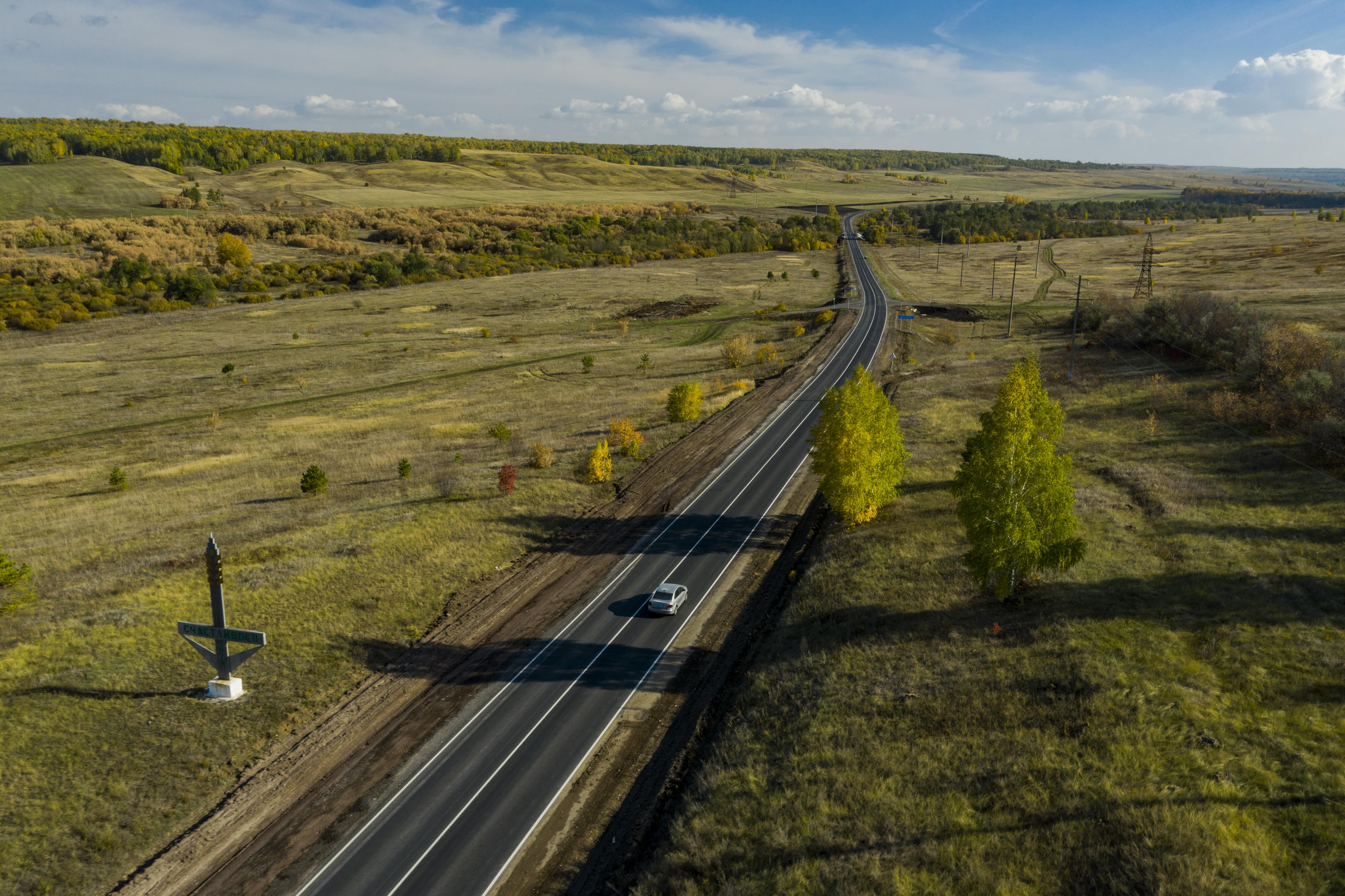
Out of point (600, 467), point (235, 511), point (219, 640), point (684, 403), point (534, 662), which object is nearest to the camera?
point (219, 640)

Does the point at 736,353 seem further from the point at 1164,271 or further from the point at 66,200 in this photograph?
the point at 66,200

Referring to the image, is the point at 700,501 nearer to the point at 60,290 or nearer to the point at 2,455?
the point at 2,455

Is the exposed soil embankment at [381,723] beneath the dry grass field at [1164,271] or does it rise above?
beneath

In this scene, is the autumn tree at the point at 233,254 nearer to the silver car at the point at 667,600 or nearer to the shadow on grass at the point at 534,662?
the shadow on grass at the point at 534,662

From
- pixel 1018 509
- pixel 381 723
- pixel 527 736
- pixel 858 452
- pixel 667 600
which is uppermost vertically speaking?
pixel 1018 509

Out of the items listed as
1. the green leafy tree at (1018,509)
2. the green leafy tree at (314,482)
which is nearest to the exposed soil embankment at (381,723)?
the green leafy tree at (314,482)

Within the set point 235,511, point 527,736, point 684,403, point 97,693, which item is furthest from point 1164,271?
point 97,693
